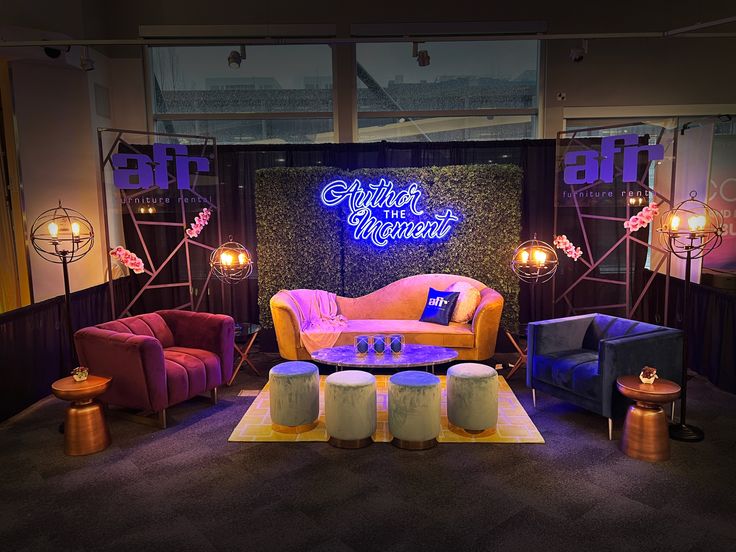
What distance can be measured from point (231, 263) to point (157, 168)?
1505 millimetres

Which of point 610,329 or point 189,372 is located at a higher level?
point 610,329

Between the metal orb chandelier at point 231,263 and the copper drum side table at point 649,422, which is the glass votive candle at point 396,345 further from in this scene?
the metal orb chandelier at point 231,263

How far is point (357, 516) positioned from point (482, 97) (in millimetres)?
6438

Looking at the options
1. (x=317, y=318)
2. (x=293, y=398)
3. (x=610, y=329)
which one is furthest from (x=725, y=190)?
(x=293, y=398)

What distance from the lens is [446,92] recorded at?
7.97 metres

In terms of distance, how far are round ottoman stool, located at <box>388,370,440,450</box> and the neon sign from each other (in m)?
3.17

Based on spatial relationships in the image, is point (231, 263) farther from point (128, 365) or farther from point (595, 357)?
point (595, 357)

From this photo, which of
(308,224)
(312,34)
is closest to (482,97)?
(312,34)

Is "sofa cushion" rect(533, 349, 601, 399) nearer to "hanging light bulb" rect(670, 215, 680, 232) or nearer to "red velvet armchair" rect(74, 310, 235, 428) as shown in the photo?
"hanging light bulb" rect(670, 215, 680, 232)

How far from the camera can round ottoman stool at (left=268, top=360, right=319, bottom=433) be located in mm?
4578

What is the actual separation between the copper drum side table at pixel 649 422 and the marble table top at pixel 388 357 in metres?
1.71

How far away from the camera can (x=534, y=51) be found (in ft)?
26.0

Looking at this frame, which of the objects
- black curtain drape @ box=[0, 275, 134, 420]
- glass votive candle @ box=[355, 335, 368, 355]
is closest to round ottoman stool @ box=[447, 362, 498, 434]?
glass votive candle @ box=[355, 335, 368, 355]

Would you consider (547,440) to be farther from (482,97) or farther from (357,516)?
(482,97)
